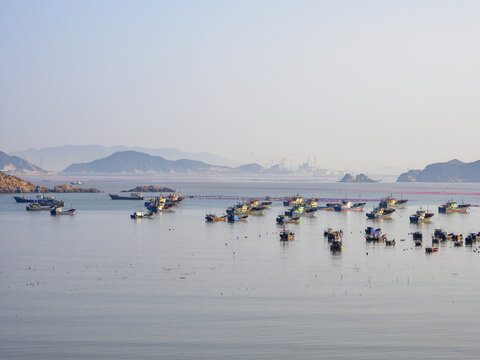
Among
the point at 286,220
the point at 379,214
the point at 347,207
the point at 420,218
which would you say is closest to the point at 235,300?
the point at 286,220

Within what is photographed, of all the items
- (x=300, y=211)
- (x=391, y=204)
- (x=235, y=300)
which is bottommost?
(x=235, y=300)

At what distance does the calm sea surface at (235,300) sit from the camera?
36.5 meters

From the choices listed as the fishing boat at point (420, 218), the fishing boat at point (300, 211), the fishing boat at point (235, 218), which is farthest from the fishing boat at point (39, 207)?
the fishing boat at point (420, 218)

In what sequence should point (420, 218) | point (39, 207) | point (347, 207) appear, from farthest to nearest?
point (347, 207), point (39, 207), point (420, 218)

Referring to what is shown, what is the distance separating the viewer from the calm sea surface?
36469 millimetres

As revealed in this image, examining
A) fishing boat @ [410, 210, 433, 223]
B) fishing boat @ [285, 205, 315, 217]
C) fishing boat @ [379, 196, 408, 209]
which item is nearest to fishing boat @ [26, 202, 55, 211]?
fishing boat @ [285, 205, 315, 217]

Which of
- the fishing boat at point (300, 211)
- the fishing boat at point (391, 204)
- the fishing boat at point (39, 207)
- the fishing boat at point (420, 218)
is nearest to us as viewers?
the fishing boat at point (420, 218)

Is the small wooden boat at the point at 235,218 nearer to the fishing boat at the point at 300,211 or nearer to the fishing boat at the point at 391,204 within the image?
the fishing boat at the point at 300,211

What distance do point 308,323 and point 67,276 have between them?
25407 mm

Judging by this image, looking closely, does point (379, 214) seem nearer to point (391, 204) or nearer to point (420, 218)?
point (420, 218)

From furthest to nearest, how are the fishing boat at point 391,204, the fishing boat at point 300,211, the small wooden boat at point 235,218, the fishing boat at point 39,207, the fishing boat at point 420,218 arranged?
the fishing boat at point 391,204 → the fishing boat at point 39,207 → the fishing boat at point 300,211 → the fishing boat at point 420,218 → the small wooden boat at point 235,218

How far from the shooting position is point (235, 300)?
156 ft

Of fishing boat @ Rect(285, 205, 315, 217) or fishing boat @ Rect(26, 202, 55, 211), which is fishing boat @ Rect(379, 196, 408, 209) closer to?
fishing boat @ Rect(285, 205, 315, 217)

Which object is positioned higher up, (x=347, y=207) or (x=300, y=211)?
(x=300, y=211)
